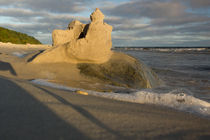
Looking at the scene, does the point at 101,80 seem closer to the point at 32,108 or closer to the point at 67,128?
the point at 32,108

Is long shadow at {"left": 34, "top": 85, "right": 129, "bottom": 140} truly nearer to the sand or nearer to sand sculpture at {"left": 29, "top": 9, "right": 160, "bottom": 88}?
the sand

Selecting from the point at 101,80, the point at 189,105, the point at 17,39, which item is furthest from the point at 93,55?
the point at 17,39

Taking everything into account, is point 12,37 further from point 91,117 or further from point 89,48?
point 91,117

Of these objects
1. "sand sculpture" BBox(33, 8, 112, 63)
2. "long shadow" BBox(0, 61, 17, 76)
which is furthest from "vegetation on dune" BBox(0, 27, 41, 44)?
"sand sculpture" BBox(33, 8, 112, 63)

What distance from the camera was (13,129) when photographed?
906 millimetres

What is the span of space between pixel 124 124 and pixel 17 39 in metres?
20.5

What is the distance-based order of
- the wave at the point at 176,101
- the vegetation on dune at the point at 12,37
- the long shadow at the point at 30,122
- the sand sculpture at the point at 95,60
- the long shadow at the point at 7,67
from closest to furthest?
the long shadow at the point at 30,122 < the wave at the point at 176,101 < the long shadow at the point at 7,67 < the sand sculpture at the point at 95,60 < the vegetation on dune at the point at 12,37

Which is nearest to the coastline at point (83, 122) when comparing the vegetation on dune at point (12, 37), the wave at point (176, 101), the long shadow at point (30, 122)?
the long shadow at point (30, 122)

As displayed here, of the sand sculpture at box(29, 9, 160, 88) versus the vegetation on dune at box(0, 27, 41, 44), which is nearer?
the sand sculpture at box(29, 9, 160, 88)

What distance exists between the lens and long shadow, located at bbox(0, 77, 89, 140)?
2.82ft

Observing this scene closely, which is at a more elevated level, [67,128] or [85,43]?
[85,43]

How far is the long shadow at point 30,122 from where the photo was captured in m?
0.86

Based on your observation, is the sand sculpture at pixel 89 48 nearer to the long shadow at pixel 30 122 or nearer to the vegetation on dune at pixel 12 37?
the long shadow at pixel 30 122

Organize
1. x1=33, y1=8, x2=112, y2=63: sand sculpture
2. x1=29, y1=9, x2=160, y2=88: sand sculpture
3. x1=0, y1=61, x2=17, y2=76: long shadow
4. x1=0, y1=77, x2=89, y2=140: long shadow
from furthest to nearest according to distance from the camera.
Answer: x1=33, y1=8, x2=112, y2=63: sand sculpture
x1=29, y1=9, x2=160, y2=88: sand sculpture
x1=0, y1=61, x2=17, y2=76: long shadow
x1=0, y1=77, x2=89, y2=140: long shadow
